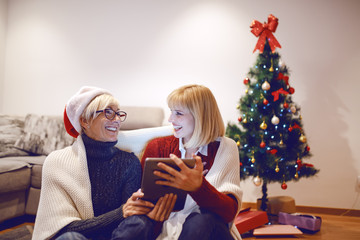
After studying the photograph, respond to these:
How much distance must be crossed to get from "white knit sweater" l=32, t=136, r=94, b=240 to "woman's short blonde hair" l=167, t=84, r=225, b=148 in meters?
0.47

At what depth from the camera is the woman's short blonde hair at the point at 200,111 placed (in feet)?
4.23

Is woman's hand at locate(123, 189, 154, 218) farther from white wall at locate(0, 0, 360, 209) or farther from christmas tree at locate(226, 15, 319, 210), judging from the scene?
white wall at locate(0, 0, 360, 209)

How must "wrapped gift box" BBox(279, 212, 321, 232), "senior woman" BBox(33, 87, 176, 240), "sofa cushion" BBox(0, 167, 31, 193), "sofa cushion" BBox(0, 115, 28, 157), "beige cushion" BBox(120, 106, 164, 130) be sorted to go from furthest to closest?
"beige cushion" BBox(120, 106, 164, 130)
"sofa cushion" BBox(0, 115, 28, 157)
"wrapped gift box" BBox(279, 212, 321, 232)
"sofa cushion" BBox(0, 167, 31, 193)
"senior woman" BBox(33, 87, 176, 240)

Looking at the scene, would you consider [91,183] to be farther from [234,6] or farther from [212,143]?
[234,6]

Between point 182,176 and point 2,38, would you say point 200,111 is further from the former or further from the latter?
point 2,38

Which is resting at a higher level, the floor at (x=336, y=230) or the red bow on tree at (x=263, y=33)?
the red bow on tree at (x=263, y=33)

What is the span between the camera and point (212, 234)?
1.02 meters

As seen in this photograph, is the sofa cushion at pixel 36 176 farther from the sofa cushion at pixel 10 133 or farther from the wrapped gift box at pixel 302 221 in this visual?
the wrapped gift box at pixel 302 221

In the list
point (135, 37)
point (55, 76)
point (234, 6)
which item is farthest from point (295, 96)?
point (55, 76)

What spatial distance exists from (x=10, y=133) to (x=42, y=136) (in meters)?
0.31

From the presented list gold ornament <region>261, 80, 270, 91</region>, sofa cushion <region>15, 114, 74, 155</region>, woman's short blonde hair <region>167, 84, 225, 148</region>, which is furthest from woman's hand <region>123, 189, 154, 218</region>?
sofa cushion <region>15, 114, 74, 155</region>

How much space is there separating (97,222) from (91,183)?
→ 201 mm

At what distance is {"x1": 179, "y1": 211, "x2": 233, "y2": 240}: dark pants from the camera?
99cm

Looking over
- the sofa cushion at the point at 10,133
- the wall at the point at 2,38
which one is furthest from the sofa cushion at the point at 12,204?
the wall at the point at 2,38
